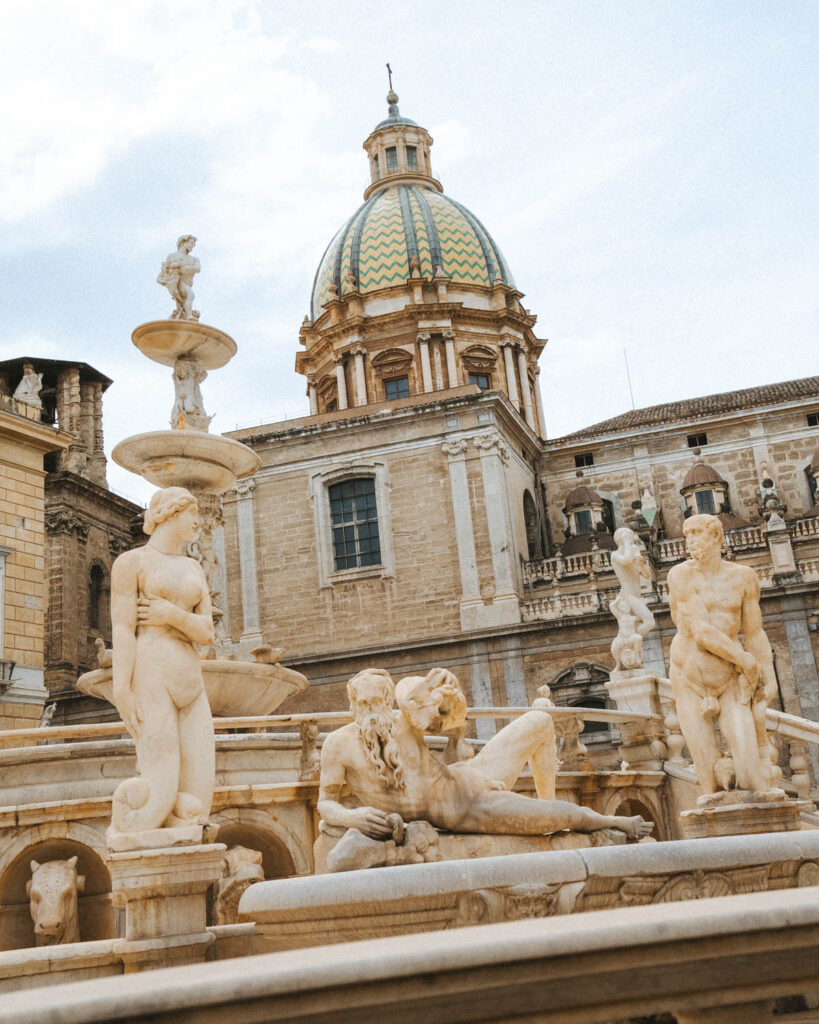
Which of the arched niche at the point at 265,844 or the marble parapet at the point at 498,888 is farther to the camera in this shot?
the arched niche at the point at 265,844

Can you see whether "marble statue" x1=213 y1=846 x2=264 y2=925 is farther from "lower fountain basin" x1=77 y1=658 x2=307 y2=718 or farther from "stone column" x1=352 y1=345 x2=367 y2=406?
"stone column" x1=352 y1=345 x2=367 y2=406

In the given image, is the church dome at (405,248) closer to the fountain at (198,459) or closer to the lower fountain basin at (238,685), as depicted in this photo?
the fountain at (198,459)

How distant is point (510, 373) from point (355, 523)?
11354 millimetres

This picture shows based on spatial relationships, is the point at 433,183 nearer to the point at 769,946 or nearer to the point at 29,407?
the point at 29,407

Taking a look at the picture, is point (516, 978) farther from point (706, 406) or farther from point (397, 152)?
point (397, 152)

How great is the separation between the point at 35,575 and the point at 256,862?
2050 centimetres

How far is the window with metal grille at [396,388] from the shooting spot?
40.4 metres

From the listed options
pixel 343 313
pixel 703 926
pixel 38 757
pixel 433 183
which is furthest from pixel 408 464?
pixel 703 926

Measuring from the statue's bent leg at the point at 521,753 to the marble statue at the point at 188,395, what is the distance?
5.95 m

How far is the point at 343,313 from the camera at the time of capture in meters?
41.5

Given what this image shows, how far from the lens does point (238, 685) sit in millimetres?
8547

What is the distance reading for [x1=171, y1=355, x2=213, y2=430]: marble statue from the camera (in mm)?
10539

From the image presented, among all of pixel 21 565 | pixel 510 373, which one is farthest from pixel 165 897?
pixel 510 373

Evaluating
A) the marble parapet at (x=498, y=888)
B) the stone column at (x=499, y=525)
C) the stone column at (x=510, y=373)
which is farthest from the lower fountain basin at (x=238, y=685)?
the stone column at (x=510, y=373)
